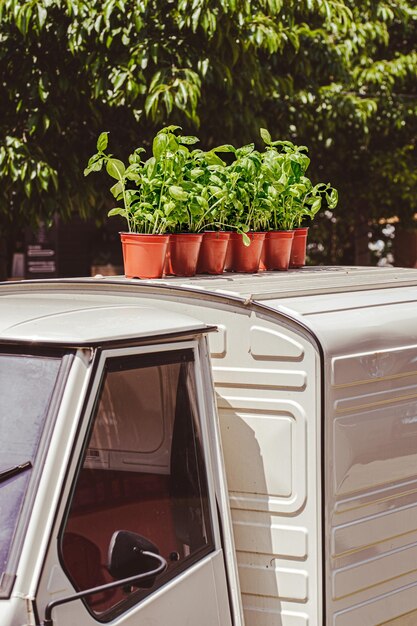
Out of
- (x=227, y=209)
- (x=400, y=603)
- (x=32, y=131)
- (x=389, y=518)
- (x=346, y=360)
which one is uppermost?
(x=32, y=131)

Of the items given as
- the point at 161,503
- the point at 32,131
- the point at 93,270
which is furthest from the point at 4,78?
the point at 93,270

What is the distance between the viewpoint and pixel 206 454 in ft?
10.7

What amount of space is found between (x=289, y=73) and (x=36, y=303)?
7.82m

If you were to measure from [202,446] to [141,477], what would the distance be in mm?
223

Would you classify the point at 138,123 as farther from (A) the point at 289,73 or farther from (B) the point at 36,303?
(B) the point at 36,303

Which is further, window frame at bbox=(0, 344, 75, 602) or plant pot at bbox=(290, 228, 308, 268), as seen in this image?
plant pot at bbox=(290, 228, 308, 268)

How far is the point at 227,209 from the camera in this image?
14.0 feet

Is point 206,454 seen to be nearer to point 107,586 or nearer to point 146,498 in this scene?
point 146,498

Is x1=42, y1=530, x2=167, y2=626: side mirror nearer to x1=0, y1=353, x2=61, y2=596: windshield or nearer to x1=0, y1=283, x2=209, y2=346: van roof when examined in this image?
x1=0, y1=353, x2=61, y2=596: windshield

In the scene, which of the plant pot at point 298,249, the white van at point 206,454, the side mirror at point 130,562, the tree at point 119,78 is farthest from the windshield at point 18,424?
the tree at point 119,78

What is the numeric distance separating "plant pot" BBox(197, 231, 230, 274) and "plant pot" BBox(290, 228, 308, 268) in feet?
2.22

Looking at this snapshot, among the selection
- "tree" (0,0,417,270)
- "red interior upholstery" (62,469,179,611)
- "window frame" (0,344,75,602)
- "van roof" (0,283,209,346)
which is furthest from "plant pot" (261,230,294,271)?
"tree" (0,0,417,270)

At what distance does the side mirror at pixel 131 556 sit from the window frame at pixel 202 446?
3.9 inches

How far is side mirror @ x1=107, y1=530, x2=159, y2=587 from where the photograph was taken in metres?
2.74
